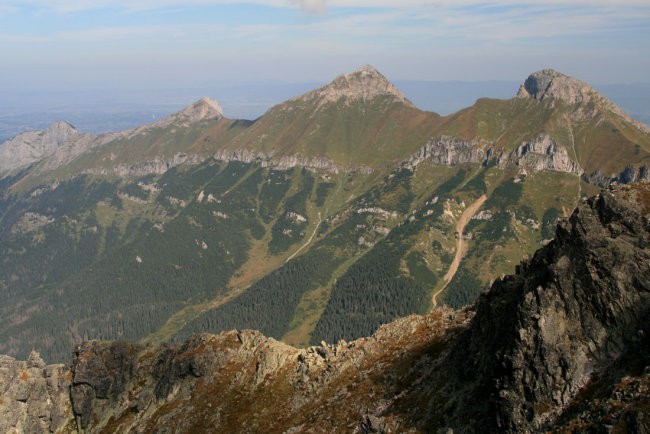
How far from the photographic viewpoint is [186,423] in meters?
94.1

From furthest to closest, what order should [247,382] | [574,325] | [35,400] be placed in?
1. [35,400]
2. [247,382]
3. [574,325]

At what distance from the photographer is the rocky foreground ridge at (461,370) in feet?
157

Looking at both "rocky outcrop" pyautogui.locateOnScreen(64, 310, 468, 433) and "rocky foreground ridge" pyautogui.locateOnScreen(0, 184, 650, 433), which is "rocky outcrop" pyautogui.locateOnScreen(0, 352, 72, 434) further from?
"rocky outcrop" pyautogui.locateOnScreen(64, 310, 468, 433)

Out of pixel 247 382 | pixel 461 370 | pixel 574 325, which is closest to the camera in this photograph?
pixel 574 325

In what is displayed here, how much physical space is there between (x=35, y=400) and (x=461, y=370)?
106154 mm

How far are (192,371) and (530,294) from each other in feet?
252

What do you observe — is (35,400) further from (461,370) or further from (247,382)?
(461,370)

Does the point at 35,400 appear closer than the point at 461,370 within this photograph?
No

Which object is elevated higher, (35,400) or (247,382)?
(247,382)

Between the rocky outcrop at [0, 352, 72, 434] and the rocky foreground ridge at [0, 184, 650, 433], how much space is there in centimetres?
45

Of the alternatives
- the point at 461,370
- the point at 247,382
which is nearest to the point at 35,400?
the point at 247,382

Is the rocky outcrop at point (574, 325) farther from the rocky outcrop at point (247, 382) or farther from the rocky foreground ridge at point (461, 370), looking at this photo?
the rocky outcrop at point (247, 382)

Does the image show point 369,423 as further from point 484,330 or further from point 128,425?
point 128,425

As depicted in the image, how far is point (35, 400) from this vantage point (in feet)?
389
